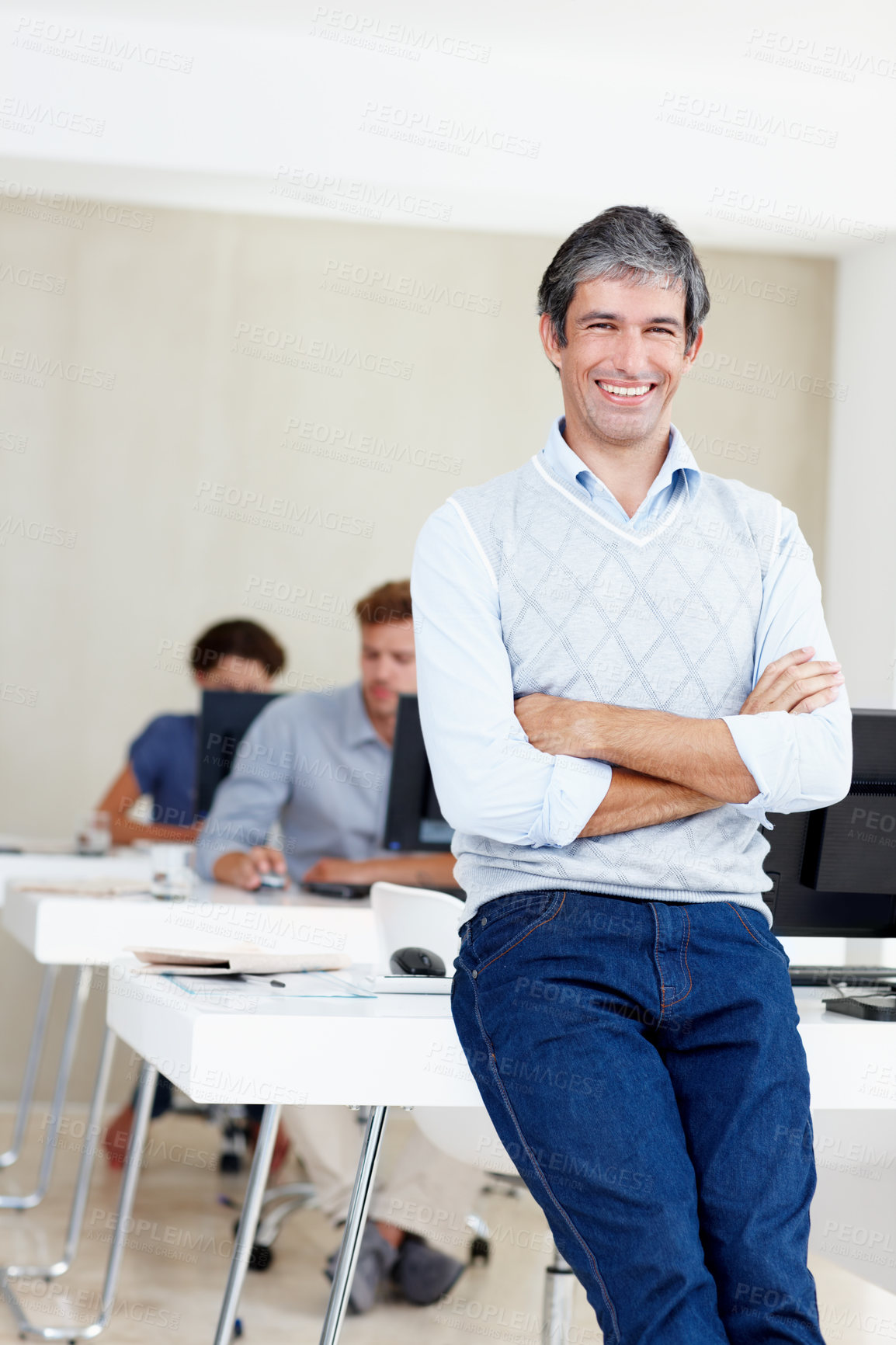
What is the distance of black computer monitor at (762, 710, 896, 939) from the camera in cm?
205

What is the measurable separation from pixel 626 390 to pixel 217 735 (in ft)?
7.31

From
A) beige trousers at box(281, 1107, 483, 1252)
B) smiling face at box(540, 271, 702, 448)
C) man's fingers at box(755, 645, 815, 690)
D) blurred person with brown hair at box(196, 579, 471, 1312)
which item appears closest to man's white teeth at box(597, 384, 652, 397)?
smiling face at box(540, 271, 702, 448)

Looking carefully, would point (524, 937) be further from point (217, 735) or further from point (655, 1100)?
point (217, 735)

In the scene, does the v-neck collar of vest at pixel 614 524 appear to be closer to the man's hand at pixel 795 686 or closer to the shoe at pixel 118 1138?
the man's hand at pixel 795 686

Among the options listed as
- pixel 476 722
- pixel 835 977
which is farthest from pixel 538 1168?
pixel 835 977

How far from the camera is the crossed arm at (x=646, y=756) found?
1.61m

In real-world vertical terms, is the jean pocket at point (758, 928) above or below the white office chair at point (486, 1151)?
above

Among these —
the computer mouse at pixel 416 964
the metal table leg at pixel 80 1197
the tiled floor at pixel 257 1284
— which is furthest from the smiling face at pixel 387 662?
the computer mouse at pixel 416 964

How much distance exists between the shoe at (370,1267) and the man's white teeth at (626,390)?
204 centimetres

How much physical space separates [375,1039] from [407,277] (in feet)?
13.3

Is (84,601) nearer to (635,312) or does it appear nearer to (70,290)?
(70,290)

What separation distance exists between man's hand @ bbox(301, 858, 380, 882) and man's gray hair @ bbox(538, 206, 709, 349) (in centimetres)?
183

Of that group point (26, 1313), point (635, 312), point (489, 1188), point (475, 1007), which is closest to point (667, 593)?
point (635, 312)

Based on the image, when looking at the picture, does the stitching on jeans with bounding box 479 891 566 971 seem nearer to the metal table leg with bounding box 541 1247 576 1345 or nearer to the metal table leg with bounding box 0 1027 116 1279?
the metal table leg with bounding box 541 1247 576 1345
